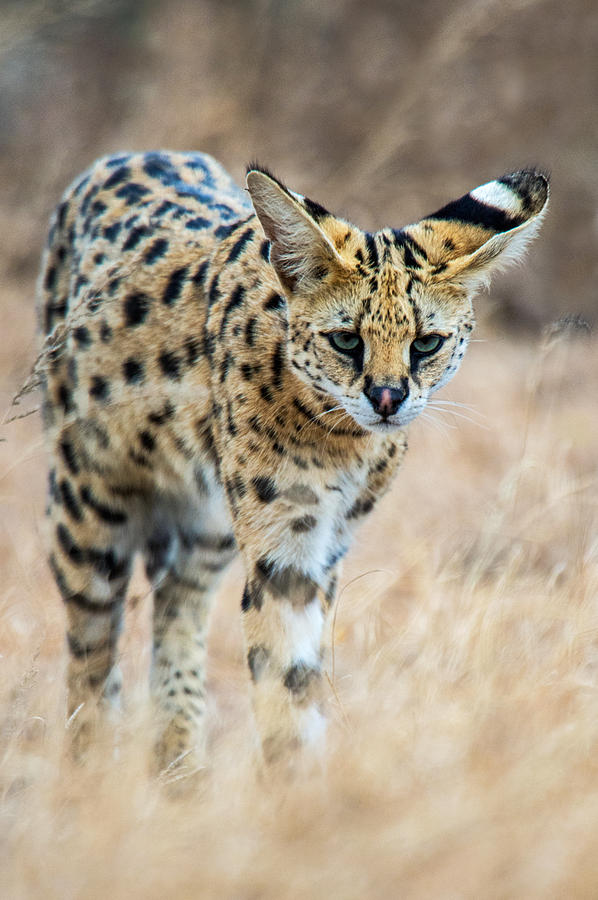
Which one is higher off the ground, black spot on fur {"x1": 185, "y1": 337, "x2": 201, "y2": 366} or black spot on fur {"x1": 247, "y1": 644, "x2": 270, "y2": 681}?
black spot on fur {"x1": 185, "y1": 337, "x2": 201, "y2": 366}

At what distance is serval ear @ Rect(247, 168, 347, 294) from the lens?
2477 millimetres

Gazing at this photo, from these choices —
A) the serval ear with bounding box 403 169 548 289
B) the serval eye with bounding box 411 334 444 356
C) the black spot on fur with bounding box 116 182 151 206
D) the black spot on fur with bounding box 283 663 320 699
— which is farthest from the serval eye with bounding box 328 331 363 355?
the black spot on fur with bounding box 116 182 151 206

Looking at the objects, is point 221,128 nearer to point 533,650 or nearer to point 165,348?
point 165,348

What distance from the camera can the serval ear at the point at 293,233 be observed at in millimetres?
2477

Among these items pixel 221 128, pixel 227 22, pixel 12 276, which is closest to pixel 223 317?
pixel 12 276

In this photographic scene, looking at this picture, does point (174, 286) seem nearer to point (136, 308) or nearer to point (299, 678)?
point (136, 308)

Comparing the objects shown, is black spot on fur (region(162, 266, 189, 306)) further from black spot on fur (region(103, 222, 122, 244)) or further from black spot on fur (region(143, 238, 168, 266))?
black spot on fur (region(103, 222, 122, 244))

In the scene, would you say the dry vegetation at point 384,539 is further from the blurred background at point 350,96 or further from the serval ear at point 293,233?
the serval ear at point 293,233

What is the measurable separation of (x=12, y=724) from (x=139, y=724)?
0.27 meters

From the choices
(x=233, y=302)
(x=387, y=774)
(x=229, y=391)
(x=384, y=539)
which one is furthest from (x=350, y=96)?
(x=387, y=774)

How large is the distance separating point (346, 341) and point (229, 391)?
0.43 m

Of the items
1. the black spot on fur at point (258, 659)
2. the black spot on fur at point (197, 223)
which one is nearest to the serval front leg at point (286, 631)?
the black spot on fur at point (258, 659)

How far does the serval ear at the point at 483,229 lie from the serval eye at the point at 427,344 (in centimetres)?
15

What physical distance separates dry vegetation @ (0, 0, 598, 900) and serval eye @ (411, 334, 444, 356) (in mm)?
716
